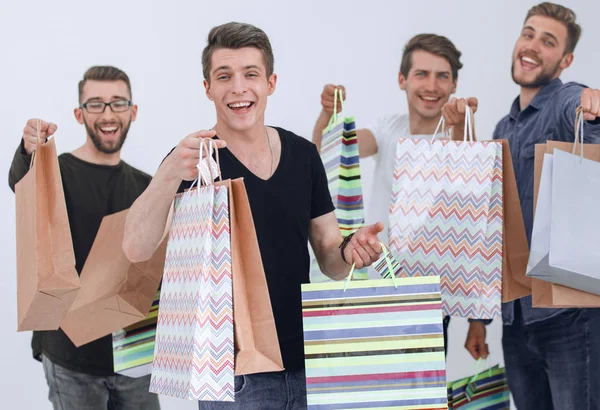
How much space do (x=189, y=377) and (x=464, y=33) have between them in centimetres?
267

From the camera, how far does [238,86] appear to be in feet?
5.97

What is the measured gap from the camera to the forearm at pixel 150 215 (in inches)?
66.2

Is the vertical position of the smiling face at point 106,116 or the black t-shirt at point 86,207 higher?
the smiling face at point 106,116

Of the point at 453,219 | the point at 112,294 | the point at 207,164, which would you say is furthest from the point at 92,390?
the point at 453,219

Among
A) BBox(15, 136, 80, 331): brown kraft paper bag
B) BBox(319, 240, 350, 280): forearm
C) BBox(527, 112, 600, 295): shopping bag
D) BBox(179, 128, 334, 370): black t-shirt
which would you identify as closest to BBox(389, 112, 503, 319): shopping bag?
BBox(527, 112, 600, 295): shopping bag

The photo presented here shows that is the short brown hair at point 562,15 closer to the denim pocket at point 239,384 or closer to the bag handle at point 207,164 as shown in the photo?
the bag handle at point 207,164

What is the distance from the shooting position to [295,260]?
183 centimetres

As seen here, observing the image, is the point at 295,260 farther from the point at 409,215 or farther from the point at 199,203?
the point at 409,215

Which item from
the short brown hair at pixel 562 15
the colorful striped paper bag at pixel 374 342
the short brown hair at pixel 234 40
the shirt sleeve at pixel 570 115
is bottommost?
the colorful striped paper bag at pixel 374 342

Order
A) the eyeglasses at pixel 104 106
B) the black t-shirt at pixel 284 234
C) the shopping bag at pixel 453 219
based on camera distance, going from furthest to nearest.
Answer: the eyeglasses at pixel 104 106 < the shopping bag at pixel 453 219 < the black t-shirt at pixel 284 234

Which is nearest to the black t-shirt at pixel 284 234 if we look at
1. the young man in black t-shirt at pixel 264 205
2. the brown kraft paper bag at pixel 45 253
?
the young man in black t-shirt at pixel 264 205

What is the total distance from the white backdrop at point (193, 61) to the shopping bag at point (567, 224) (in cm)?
159

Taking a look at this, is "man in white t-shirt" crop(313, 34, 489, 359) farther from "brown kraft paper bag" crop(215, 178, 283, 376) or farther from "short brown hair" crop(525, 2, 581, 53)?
"brown kraft paper bag" crop(215, 178, 283, 376)

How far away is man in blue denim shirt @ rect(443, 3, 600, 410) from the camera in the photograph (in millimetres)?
2270
